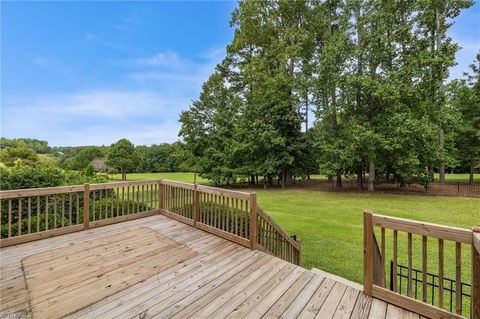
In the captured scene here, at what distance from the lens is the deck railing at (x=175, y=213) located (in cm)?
363

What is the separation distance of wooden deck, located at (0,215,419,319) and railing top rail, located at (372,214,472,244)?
0.76 meters

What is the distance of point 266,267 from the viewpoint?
9.78ft

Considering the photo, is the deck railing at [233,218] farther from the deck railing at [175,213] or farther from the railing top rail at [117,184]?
the railing top rail at [117,184]

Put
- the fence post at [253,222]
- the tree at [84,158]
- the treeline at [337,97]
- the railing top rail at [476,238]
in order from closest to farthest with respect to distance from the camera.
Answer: the railing top rail at [476,238], the fence post at [253,222], the treeline at [337,97], the tree at [84,158]

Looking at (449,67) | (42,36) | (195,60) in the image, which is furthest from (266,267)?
(449,67)

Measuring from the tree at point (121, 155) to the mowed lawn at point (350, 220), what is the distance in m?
21.5

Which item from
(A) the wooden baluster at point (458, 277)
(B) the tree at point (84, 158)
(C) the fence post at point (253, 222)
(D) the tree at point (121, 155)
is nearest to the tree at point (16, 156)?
(C) the fence post at point (253, 222)

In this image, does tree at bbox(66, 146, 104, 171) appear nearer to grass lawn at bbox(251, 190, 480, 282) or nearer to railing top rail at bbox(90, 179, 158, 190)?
grass lawn at bbox(251, 190, 480, 282)

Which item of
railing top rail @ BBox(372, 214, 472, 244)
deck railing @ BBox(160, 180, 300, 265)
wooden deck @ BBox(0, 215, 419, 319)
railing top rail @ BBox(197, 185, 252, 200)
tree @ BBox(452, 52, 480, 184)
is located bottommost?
wooden deck @ BBox(0, 215, 419, 319)

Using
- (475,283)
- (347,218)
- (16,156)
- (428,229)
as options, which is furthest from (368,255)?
(16,156)

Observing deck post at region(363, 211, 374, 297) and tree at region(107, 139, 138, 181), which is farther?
tree at region(107, 139, 138, 181)

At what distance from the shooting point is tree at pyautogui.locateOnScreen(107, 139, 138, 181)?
26578 millimetres

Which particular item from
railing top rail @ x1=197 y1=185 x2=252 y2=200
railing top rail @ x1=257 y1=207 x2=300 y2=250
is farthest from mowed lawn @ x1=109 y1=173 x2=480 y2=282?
railing top rail @ x1=197 y1=185 x2=252 y2=200

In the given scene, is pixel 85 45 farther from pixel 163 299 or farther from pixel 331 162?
pixel 331 162
